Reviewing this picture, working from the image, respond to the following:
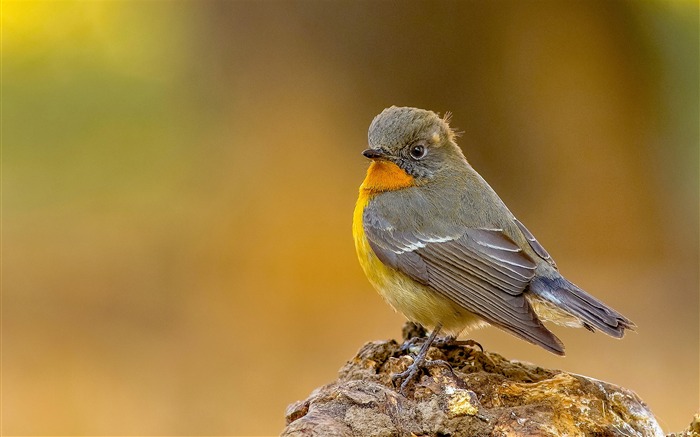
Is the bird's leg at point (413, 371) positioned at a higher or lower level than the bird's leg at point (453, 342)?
lower

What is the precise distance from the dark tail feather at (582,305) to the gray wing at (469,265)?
0.11 meters

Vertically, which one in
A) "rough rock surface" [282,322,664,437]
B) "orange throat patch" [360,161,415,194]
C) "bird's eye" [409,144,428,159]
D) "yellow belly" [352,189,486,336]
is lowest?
"rough rock surface" [282,322,664,437]

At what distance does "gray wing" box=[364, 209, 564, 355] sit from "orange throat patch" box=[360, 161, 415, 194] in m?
0.23

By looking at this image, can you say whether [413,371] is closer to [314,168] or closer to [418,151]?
[418,151]

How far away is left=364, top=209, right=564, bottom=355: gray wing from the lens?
5.05m

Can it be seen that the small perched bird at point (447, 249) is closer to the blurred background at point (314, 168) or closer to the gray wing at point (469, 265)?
the gray wing at point (469, 265)

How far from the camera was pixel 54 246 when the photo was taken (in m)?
12.1

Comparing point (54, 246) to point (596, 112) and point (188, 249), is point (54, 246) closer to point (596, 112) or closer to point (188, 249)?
point (188, 249)

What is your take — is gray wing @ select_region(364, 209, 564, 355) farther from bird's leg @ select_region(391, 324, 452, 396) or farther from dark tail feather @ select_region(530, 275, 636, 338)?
bird's leg @ select_region(391, 324, 452, 396)

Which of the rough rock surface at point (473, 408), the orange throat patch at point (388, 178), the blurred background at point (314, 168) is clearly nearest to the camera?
the rough rock surface at point (473, 408)

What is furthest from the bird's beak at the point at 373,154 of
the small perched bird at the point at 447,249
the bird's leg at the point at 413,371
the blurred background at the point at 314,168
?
the blurred background at the point at 314,168

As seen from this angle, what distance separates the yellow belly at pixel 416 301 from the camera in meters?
5.22

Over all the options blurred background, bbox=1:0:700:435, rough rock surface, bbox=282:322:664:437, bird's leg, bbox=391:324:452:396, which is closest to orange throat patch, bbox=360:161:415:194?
bird's leg, bbox=391:324:452:396

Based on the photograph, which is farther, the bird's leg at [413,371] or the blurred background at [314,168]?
the blurred background at [314,168]
